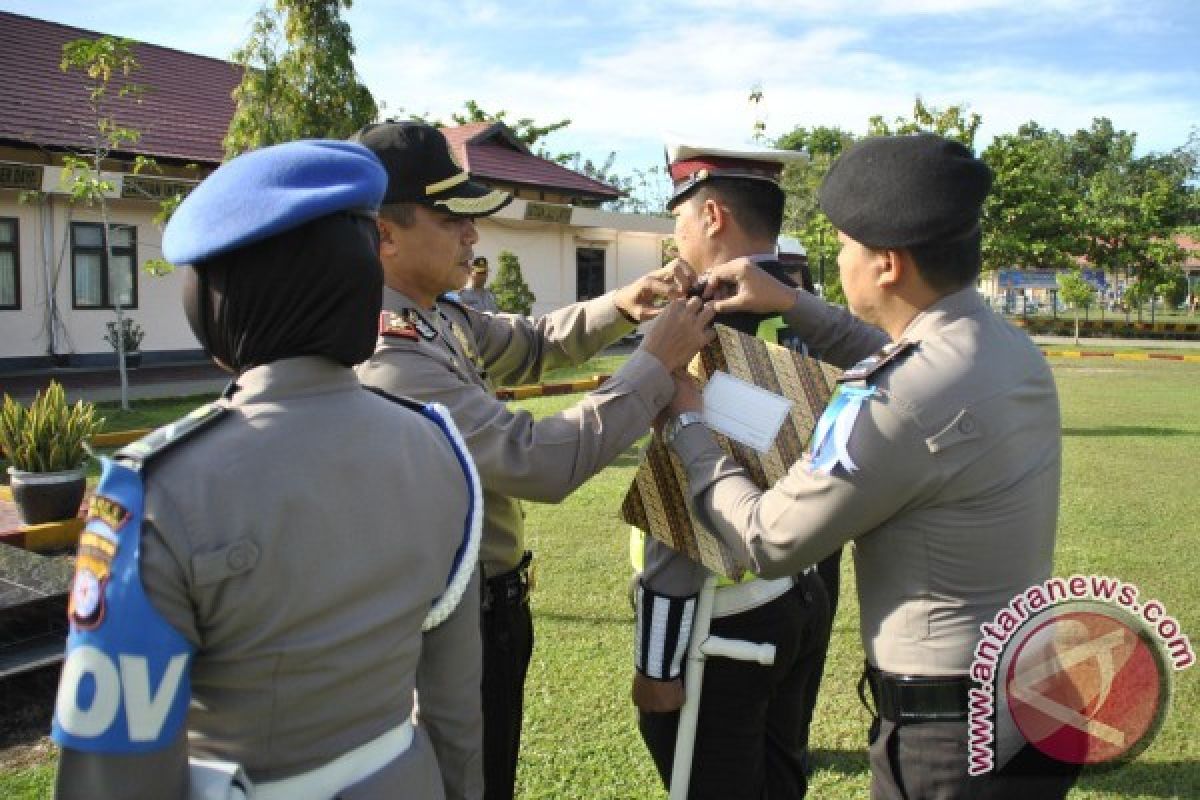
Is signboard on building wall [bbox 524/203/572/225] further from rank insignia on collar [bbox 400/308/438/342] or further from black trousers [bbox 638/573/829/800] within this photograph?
black trousers [bbox 638/573/829/800]

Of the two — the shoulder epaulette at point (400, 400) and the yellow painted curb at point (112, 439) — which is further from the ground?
the shoulder epaulette at point (400, 400)

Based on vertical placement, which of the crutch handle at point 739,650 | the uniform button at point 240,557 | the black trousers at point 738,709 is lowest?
the black trousers at point 738,709

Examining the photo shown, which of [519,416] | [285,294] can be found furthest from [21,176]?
[285,294]

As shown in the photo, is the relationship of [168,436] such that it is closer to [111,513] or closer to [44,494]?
[111,513]

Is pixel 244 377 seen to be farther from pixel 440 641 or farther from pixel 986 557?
pixel 986 557

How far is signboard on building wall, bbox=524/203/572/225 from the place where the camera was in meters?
25.3

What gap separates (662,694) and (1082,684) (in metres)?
0.89

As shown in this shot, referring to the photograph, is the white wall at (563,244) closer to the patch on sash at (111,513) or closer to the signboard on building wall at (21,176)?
the signboard on building wall at (21,176)

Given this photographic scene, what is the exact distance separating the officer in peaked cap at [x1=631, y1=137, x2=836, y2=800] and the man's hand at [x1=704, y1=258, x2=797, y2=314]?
7 centimetres

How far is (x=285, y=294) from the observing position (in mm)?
1284

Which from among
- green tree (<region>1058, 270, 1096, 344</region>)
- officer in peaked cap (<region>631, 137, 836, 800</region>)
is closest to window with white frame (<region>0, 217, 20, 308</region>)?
officer in peaked cap (<region>631, 137, 836, 800</region>)

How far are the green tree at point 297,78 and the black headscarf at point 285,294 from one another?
49.1 feet

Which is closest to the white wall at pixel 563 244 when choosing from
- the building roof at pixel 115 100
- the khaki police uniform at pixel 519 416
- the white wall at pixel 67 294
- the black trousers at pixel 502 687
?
the white wall at pixel 67 294

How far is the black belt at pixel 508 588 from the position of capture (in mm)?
2398
